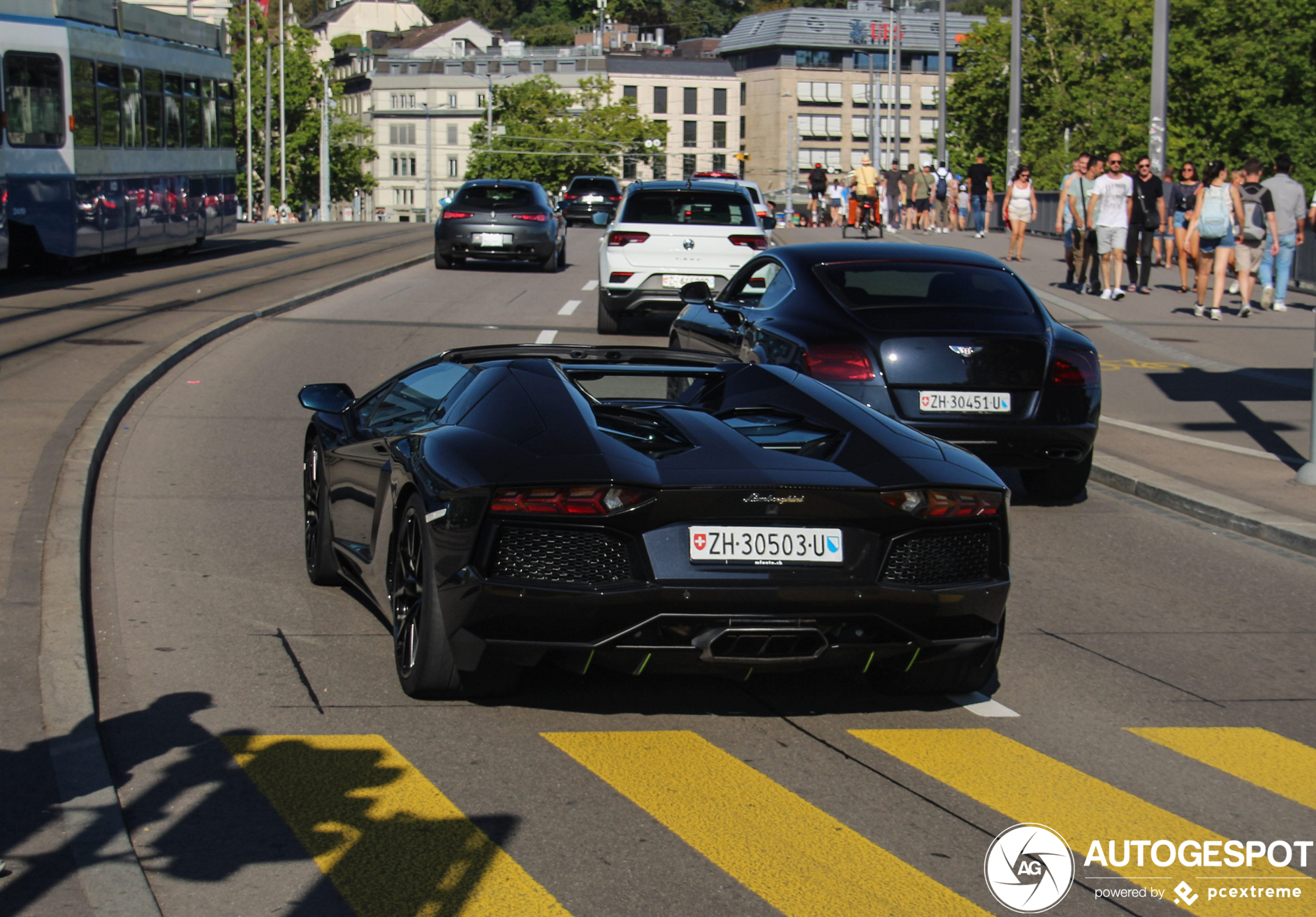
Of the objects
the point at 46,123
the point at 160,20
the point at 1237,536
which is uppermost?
the point at 160,20

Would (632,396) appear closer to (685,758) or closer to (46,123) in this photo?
(685,758)

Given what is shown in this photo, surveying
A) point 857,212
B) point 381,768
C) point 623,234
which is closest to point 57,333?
point 623,234

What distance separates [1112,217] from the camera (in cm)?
2239

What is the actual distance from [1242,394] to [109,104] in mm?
17047

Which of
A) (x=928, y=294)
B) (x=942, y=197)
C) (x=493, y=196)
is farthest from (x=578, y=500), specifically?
(x=942, y=197)

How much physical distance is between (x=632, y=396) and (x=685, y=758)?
63.0 inches

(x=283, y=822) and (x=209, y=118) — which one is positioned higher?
(x=209, y=118)

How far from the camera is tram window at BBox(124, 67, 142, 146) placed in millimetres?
24828

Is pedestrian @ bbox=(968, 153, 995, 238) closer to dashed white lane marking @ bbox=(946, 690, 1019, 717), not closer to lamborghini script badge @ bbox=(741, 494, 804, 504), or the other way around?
dashed white lane marking @ bbox=(946, 690, 1019, 717)

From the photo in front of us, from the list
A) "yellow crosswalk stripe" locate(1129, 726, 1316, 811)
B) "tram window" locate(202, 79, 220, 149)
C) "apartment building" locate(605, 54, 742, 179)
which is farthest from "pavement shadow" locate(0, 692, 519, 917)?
"apartment building" locate(605, 54, 742, 179)

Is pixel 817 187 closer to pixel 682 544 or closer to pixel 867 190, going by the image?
pixel 867 190

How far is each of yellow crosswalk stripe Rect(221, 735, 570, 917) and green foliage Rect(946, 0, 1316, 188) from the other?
60.7 metres

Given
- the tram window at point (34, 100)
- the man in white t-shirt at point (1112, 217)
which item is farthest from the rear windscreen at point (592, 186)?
the man in white t-shirt at point (1112, 217)

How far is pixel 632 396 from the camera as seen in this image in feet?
20.1
